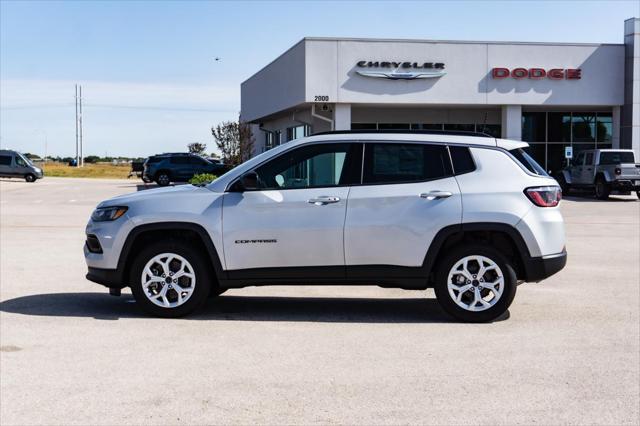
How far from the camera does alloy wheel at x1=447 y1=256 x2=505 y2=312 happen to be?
8.09 metres

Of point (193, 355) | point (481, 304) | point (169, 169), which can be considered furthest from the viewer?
point (169, 169)

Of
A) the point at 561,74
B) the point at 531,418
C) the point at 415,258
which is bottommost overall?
the point at 531,418

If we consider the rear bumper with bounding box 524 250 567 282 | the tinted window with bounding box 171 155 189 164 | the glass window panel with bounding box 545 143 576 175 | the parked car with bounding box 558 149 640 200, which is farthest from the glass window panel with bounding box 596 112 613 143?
the rear bumper with bounding box 524 250 567 282

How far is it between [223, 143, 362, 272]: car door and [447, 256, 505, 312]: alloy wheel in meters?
1.12

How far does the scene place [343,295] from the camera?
388 inches

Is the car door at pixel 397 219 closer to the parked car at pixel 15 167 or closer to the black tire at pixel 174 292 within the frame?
the black tire at pixel 174 292

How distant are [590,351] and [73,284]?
647cm

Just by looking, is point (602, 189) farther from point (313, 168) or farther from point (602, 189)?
point (313, 168)

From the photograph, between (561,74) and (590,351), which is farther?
(561,74)

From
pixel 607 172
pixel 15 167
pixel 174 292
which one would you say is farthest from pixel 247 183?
pixel 15 167

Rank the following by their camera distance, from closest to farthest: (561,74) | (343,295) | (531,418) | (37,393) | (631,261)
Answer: (531,418)
(37,393)
(343,295)
(631,261)
(561,74)

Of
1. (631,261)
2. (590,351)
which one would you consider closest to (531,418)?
(590,351)

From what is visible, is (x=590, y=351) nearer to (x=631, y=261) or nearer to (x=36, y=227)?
(x=631, y=261)

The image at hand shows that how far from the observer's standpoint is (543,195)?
324 inches
